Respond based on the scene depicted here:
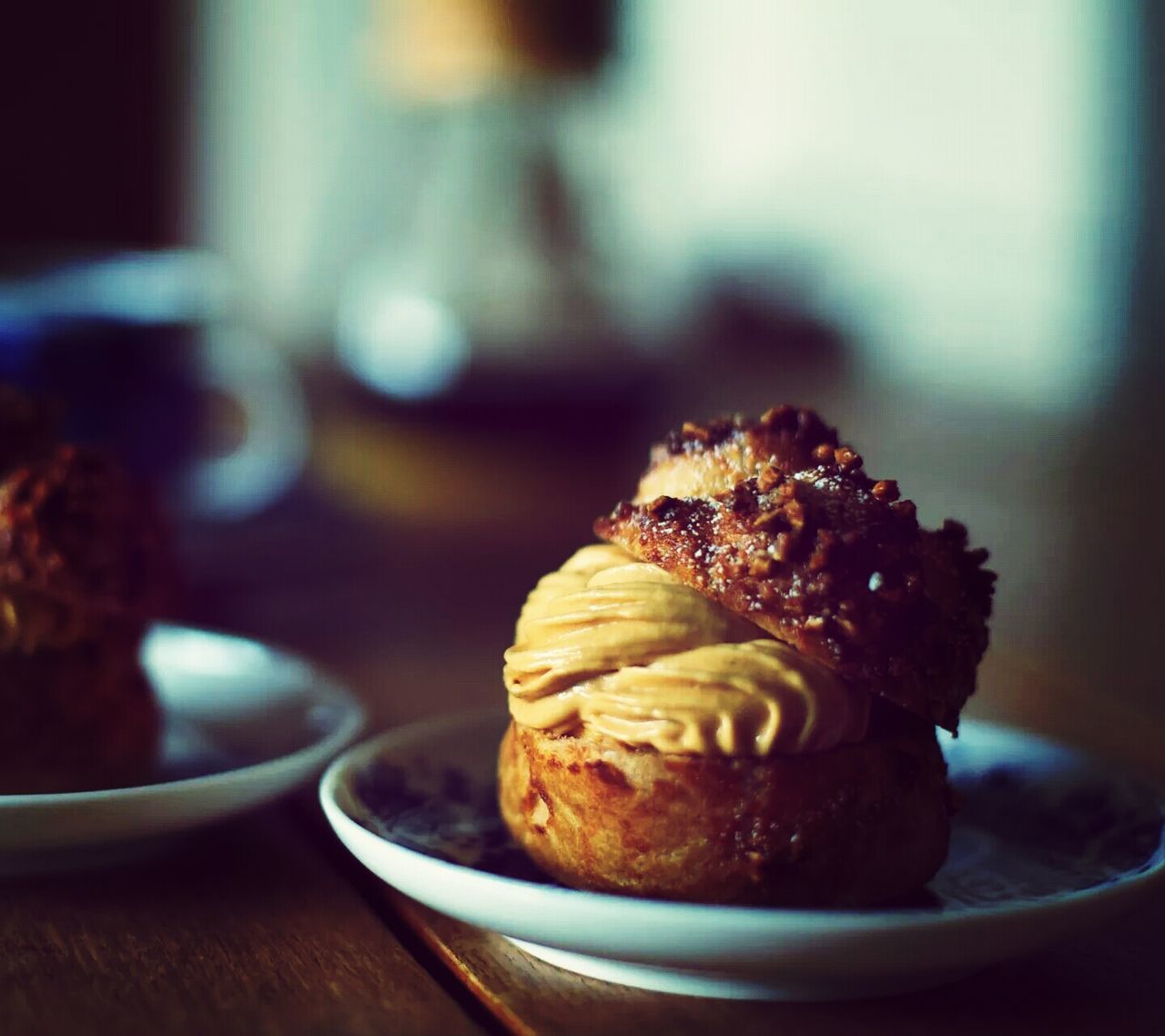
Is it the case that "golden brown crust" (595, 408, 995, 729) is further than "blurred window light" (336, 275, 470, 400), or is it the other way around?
"blurred window light" (336, 275, 470, 400)

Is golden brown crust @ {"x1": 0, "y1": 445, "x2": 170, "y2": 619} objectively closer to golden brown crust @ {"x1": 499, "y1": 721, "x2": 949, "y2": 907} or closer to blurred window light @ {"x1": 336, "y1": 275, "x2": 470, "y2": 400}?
golden brown crust @ {"x1": 499, "y1": 721, "x2": 949, "y2": 907}

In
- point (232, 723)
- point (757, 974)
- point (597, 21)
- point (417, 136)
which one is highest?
point (597, 21)

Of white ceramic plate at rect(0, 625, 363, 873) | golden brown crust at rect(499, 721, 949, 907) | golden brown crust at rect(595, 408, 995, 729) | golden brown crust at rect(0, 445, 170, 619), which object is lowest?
white ceramic plate at rect(0, 625, 363, 873)

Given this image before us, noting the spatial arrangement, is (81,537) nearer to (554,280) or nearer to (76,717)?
(76,717)

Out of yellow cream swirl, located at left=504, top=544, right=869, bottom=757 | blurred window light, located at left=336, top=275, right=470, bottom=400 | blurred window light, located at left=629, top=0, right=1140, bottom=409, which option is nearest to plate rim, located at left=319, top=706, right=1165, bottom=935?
yellow cream swirl, located at left=504, top=544, right=869, bottom=757

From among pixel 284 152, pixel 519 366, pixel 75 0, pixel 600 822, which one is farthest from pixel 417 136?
pixel 600 822

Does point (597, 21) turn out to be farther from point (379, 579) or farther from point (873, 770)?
point (873, 770)

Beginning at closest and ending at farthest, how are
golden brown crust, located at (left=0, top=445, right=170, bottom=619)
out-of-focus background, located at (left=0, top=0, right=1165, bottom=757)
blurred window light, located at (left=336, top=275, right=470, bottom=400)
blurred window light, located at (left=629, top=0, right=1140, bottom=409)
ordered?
golden brown crust, located at (left=0, top=445, right=170, bottom=619), out-of-focus background, located at (left=0, top=0, right=1165, bottom=757), blurred window light, located at (left=336, top=275, right=470, bottom=400), blurred window light, located at (left=629, top=0, right=1140, bottom=409)
